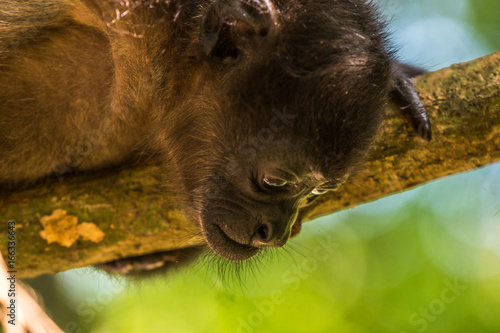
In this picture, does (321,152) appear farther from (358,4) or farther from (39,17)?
(39,17)

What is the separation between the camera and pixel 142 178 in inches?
167

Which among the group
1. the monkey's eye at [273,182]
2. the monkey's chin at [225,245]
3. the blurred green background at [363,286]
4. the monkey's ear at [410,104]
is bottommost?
the blurred green background at [363,286]

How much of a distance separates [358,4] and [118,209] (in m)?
2.29

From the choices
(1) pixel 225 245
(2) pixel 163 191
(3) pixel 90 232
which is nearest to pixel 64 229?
(3) pixel 90 232

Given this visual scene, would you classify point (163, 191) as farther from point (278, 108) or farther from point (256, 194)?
point (278, 108)

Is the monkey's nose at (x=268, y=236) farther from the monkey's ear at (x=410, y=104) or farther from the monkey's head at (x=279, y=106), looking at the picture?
the monkey's ear at (x=410, y=104)

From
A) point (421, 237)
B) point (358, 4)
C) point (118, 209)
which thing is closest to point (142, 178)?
point (118, 209)

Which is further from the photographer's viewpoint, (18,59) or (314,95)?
(18,59)

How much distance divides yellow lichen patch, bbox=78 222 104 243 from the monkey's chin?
2.86 ft

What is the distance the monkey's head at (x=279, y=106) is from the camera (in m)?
3.29

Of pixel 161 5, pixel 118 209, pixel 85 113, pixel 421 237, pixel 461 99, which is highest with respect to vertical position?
pixel 161 5

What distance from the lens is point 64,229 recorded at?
13.3ft

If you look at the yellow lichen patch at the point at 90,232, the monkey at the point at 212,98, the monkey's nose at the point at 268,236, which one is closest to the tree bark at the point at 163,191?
the yellow lichen patch at the point at 90,232

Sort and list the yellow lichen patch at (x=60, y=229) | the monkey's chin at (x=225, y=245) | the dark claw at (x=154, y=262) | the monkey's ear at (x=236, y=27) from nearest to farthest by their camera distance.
Result: 1. the monkey's ear at (x=236, y=27)
2. the monkey's chin at (x=225, y=245)
3. the yellow lichen patch at (x=60, y=229)
4. the dark claw at (x=154, y=262)
